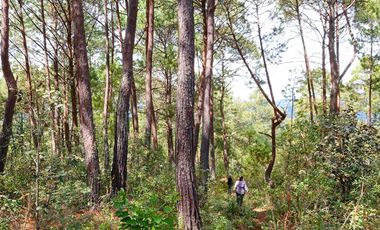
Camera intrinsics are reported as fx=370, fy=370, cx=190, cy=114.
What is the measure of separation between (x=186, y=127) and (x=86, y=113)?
9.94ft

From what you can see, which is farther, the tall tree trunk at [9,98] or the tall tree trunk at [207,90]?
the tall tree trunk at [207,90]

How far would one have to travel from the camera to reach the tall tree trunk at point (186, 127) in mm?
5980

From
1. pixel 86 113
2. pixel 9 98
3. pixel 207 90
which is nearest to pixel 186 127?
pixel 86 113

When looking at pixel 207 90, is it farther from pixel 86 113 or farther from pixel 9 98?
pixel 9 98

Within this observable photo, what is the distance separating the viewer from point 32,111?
4535 millimetres

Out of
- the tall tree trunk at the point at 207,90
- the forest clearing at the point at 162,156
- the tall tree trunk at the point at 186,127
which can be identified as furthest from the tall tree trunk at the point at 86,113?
the tall tree trunk at the point at 207,90

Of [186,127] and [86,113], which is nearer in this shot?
[186,127]

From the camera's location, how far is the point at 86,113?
817 cm

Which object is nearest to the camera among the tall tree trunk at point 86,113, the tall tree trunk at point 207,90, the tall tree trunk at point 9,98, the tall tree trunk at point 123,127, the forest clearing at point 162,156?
the forest clearing at point 162,156

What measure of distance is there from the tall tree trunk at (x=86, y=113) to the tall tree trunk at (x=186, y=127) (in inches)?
106

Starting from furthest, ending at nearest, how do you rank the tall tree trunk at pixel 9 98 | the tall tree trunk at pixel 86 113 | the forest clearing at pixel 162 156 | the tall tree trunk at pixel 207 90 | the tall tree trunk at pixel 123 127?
the tall tree trunk at pixel 207 90 → the tall tree trunk at pixel 9 98 → the tall tree trunk at pixel 123 127 → the tall tree trunk at pixel 86 113 → the forest clearing at pixel 162 156

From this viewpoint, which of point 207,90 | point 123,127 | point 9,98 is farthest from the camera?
point 207,90

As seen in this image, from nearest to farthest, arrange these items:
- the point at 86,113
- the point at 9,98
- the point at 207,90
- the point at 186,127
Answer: the point at 186,127 → the point at 86,113 → the point at 9,98 → the point at 207,90

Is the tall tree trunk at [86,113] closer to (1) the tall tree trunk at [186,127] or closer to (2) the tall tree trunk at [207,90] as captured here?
(1) the tall tree trunk at [186,127]
